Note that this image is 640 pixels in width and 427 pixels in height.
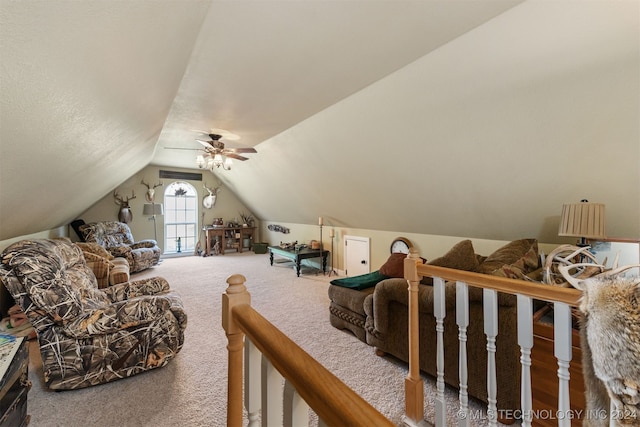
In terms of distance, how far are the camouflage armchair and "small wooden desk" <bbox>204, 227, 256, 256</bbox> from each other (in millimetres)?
1495

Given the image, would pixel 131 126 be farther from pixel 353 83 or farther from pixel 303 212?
pixel 303 212

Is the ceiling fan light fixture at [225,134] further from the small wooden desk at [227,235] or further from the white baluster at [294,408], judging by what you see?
the small wooden desk at [227,235]

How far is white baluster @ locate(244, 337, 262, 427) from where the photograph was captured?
0.83 m

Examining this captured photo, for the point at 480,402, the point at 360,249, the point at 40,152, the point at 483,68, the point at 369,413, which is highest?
the point at 483,68

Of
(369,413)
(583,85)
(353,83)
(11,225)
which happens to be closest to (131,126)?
(11,225)

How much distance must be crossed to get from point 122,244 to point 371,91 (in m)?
6.02

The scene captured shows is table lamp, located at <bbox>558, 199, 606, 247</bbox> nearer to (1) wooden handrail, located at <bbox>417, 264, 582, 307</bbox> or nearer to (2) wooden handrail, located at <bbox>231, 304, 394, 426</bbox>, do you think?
(1) wooden handrail, located at <bbox>417, 264, 582, 307</bbox>

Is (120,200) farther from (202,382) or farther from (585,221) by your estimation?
(585,221)

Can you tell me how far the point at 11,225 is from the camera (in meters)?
2.58

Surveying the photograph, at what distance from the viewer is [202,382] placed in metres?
2.00

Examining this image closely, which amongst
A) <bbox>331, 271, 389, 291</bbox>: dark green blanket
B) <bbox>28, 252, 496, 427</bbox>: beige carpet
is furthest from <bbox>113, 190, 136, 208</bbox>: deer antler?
<bbox>331, 271, 389, 291</bbox>: dark green blanket

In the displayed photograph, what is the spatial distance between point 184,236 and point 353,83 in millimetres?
6837

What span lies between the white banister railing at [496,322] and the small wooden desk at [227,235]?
21.6ft

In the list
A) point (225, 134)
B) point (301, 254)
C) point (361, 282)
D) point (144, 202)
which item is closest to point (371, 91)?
point (361, 282)
